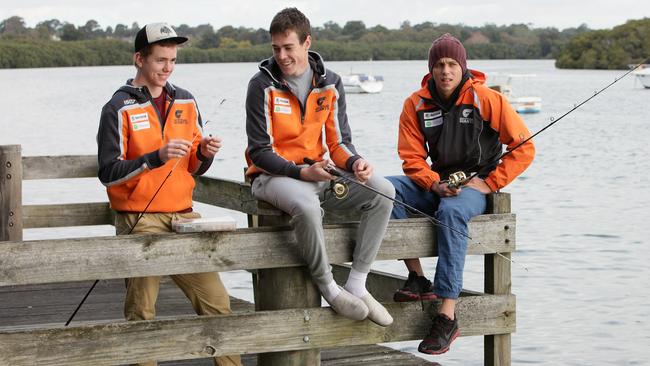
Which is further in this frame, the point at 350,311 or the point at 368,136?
the point at 368,136

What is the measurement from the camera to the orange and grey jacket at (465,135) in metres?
5.48

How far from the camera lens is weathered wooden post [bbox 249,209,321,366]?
15.8 feet

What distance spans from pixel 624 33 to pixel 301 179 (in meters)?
96.1

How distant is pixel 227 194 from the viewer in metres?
7.01

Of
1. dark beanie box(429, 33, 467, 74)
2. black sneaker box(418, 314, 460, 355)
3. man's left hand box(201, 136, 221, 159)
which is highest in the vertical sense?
dark beanie box(429, 33, 467, 74)

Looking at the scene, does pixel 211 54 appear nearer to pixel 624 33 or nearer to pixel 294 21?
pixel 624 33

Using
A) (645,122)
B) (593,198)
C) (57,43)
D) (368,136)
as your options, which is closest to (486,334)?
(593,198)

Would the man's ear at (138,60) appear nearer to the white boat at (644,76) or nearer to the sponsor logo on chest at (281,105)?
the sponsor logo on chest at (281,105)

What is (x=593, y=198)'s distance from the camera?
24.9 metres

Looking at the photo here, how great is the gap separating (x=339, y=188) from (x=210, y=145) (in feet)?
1.91

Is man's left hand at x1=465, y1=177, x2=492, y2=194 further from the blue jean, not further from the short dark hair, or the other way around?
the short dark hair

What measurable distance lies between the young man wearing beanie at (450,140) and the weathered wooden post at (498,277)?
0.20 feet

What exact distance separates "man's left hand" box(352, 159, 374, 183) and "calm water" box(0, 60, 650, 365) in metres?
0.59

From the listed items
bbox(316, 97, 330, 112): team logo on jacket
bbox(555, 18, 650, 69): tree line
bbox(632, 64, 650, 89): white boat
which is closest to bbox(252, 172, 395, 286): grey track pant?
bbox(316, 97, 330, 112): team logo on jacket
